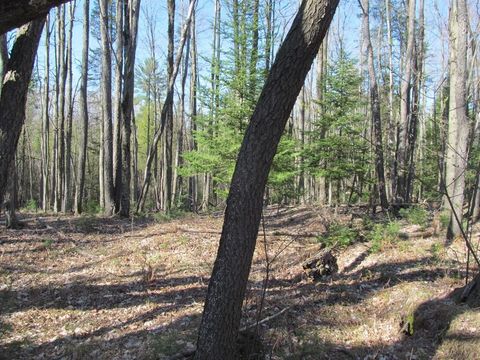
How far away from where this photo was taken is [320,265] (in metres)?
8.27

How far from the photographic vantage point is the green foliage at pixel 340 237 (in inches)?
359

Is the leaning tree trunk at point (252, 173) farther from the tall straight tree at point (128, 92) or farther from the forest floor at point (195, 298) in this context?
the tall straight tree at point (128, 92)

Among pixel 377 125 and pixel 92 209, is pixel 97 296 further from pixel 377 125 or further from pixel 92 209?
pixel 92 209

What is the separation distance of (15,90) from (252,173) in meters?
3.16

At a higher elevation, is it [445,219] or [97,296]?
[445,219]

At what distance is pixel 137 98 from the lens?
129ft

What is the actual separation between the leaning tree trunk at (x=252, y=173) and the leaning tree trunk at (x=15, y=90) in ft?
9.66

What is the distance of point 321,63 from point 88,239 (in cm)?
1126

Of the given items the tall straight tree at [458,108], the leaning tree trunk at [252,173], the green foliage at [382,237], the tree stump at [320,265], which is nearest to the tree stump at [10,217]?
the tree stump at [320,265]

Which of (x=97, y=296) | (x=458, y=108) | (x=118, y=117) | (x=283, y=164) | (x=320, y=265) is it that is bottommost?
(x=97, y=296)

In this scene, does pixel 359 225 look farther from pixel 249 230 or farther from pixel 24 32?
pixel 24 32

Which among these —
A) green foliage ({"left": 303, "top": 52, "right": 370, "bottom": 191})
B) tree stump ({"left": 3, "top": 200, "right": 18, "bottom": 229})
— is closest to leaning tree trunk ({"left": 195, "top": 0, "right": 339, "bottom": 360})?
green foliage ({"left": 303, "top": 52, "right": 370, "bottom": 191})

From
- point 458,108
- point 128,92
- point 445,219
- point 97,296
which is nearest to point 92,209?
point 128,92

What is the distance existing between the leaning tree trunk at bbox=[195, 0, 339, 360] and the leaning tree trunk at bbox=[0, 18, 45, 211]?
2943mm
